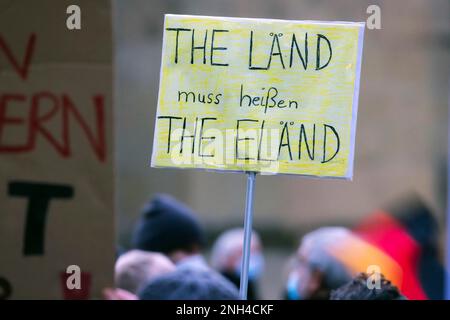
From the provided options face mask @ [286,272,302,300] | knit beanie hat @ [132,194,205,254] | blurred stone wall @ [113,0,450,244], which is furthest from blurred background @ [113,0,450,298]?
face mask @ [286,272,302,300]

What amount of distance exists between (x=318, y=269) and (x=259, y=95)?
163 cm

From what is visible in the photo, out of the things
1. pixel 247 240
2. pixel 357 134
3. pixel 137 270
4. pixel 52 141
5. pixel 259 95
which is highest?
pixel 357 134

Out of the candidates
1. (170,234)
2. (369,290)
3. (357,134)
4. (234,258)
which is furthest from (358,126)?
(369,290)

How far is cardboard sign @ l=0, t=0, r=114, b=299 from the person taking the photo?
2662mm

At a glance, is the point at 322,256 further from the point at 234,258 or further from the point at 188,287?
the point at 234,258

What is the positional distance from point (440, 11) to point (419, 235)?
6184 millimetres

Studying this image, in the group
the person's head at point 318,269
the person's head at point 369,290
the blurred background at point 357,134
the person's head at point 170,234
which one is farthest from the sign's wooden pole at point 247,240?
the blurred background at point 357,134

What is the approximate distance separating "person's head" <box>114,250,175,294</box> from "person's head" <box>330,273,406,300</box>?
1041 millimetres

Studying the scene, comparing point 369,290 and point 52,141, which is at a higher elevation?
point 52,141

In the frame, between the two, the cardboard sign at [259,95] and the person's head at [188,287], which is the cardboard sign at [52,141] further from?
the person's head at [188,287]

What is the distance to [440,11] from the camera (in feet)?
35.2

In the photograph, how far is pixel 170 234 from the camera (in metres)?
4.76

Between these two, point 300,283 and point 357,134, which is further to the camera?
point 357,134

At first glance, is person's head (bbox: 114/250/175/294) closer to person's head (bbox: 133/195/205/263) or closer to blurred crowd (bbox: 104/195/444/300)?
blurred crowd (bbox: 104/195/444/300)
